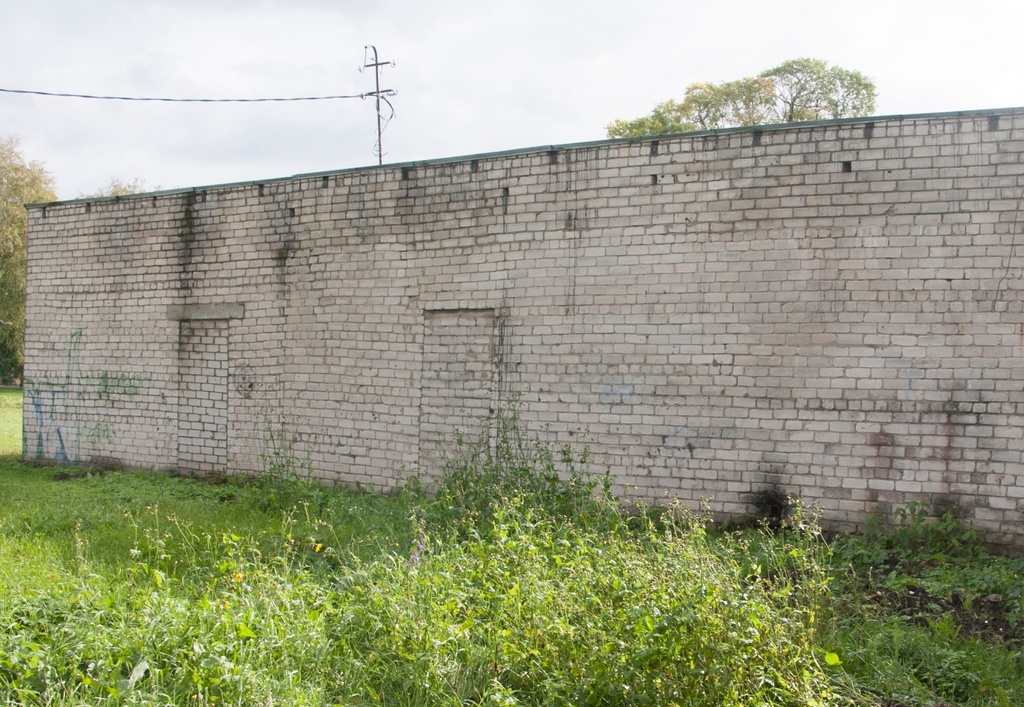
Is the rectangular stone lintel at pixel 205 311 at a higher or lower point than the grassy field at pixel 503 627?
higher

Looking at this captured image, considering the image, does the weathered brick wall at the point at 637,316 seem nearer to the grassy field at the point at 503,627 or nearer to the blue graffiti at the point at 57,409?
the blue graffiti at the point at 57,409

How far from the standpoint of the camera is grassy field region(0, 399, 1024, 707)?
3.54 metres

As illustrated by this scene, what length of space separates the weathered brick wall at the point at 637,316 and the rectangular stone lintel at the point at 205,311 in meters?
0.03

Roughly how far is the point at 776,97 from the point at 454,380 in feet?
73.4

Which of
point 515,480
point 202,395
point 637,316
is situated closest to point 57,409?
point 202,395

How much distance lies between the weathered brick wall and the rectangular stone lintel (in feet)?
0.09

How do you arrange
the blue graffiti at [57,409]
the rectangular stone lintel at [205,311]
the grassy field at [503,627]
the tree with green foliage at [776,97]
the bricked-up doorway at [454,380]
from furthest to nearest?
the tree with green foliage at [776,97], the blue graffiti at [57,409], the rectangular stone lintel at [205,311], the bricked-up doorway at [454,380], the grassy field at [503,627]

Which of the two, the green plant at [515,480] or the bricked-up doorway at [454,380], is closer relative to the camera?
the green plant at [515,480]

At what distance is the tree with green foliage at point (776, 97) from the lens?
2570 centimetres

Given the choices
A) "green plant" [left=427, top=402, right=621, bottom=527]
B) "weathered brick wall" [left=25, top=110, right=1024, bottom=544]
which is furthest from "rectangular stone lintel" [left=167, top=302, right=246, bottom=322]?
"green plant" [left=427, top=402, right=621, bottom=527]

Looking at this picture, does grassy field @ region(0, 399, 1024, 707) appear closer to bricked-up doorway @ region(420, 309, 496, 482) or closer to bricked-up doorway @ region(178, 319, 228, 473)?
bricked-up doorway @ region(420, 309, 496, 482)

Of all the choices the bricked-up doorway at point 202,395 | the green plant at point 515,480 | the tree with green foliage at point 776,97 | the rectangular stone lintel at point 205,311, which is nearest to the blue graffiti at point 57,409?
the rectangular stone lintel at point 205,311

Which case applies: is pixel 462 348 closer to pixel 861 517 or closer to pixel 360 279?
pixel 360 279

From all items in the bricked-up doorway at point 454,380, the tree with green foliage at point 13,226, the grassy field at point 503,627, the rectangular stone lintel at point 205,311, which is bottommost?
the grassy field at point 503,627
